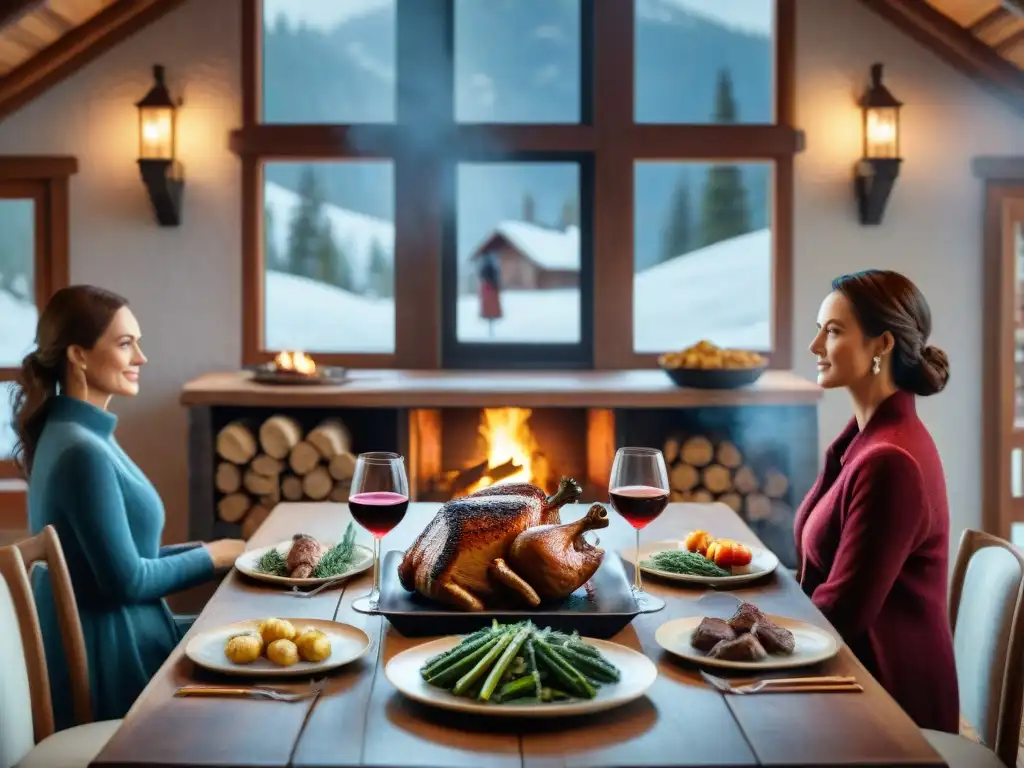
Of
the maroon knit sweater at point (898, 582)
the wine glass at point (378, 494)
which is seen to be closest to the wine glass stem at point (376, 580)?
the wine glass at point (378, 494)

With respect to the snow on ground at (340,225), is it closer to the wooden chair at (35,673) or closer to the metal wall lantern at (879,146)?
the metal wall lantern at (879,146)

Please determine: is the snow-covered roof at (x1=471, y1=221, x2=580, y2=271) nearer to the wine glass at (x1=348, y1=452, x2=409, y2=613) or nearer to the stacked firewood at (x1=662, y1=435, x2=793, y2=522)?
the stacked firewood at (x1=662, y1=435, x2=793, y2=522)

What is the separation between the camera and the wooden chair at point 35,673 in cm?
226

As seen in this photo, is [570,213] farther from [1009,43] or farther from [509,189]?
[1009,43]

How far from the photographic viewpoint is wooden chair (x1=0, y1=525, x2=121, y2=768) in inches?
89.0

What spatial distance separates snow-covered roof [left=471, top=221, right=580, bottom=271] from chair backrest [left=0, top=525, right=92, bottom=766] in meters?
2.76

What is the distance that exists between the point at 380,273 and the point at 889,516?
2992 millimetres

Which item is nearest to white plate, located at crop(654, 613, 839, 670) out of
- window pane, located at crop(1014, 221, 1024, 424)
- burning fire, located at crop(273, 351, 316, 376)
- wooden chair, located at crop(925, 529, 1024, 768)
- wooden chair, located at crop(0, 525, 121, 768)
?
wooden chair, located at crop(925, 529, 1024, 768)

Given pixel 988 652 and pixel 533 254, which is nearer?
pixel 988 652

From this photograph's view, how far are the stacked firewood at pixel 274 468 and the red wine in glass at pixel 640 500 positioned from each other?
2325 millimetres

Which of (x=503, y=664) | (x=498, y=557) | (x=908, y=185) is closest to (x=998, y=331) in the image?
(x=908, y=185)

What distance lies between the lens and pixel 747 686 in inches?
69.7

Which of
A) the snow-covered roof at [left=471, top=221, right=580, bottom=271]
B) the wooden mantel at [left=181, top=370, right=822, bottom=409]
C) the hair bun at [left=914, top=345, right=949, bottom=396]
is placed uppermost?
the snow-covered roof at [left=471, top=221, right=580, bottom=271]

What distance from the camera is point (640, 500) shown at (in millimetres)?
2111
